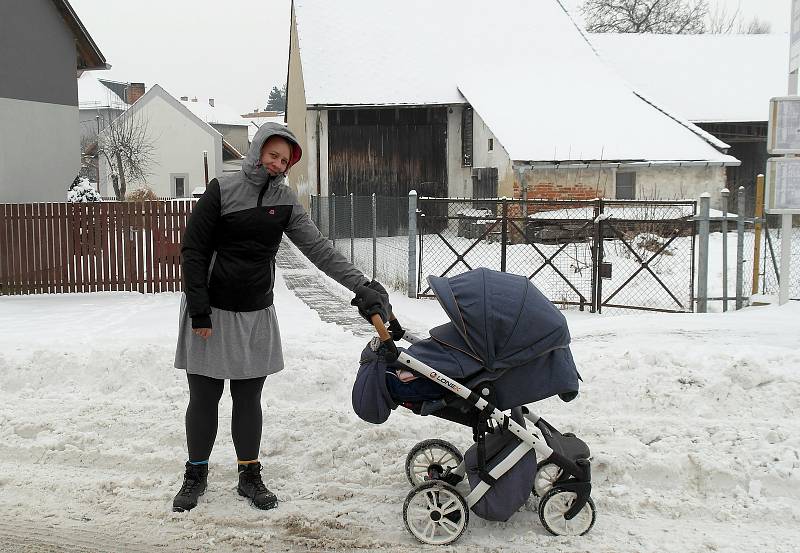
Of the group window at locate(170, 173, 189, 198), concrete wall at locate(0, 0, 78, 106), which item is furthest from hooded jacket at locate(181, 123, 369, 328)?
window at locate(170, 173, 189, 198)

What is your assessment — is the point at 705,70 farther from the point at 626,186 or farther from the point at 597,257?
the point at 597,257

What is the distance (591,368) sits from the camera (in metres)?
6.54

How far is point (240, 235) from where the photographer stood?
4.61m

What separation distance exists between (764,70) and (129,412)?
33.9 m

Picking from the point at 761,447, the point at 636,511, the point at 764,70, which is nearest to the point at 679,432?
the point at 761,447

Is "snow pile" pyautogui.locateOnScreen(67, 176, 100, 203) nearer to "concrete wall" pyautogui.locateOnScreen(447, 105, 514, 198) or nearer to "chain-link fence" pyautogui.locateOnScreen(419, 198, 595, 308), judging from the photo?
"chain-link fence" pyautogui.locateOnScreen(419, 198, 595, 308)

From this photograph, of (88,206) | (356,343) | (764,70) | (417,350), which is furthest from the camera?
(764,70)

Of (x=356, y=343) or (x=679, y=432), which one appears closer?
(x=679, y=432)

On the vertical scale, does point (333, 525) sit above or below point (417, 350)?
below

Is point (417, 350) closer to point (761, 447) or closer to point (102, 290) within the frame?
point (761, 447)

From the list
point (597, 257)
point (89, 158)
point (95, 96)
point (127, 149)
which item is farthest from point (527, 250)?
point (95, 96)

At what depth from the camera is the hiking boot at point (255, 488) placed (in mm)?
4676

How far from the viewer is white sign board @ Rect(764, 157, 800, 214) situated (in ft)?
30.4

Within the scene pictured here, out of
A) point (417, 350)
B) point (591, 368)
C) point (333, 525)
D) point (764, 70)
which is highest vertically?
point (764, 70)
